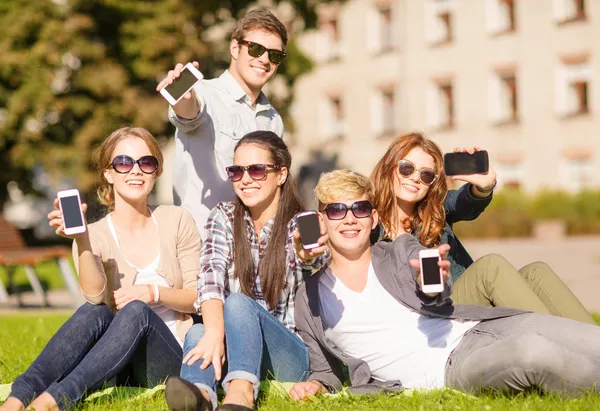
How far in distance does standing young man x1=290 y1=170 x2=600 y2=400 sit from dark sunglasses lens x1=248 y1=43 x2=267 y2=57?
1184mm

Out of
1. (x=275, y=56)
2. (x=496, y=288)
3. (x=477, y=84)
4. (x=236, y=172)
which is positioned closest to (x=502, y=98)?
(x=477, y=84)

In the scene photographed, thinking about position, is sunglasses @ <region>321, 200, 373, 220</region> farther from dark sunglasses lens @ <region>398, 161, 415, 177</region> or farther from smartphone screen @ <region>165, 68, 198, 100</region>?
smartphone screen @ <region>165, 68, 198, 100</region>

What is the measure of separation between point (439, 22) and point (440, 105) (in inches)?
117

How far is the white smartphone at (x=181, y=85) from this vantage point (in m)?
4.97

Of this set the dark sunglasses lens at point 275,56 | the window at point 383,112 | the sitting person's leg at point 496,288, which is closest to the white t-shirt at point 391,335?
the sitting person's leg at point 496,288

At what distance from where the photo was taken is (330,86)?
118 ft

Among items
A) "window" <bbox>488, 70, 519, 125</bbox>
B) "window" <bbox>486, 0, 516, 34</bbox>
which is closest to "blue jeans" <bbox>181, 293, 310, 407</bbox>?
"window" <bbox>488, 70, 519, 125</bbox>

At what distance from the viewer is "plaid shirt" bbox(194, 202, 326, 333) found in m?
4.63

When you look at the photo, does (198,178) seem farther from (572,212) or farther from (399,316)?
(572,212)

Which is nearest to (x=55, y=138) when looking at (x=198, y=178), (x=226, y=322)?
(x=198, y=178)

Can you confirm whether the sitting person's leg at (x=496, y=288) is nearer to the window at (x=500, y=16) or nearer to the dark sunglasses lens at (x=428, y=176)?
the dark sunglasses lens at (x=428, y=176)

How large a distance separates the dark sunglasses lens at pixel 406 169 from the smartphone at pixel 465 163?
0.19 meters

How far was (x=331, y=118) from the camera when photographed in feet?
119

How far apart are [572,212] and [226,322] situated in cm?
2478
